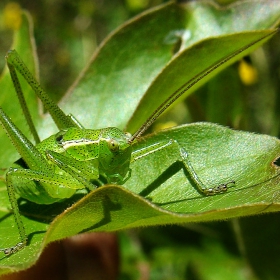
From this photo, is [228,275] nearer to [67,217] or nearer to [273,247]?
[273,247]

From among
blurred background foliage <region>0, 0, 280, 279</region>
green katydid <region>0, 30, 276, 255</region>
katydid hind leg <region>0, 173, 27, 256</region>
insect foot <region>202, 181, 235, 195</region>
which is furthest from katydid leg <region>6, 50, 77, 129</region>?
insect foot <region>202, 181, 235, 195</region>

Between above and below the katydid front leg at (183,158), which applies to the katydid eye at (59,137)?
above

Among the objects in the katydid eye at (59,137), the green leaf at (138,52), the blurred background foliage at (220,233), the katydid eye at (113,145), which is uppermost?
the green leaf at (138,52)

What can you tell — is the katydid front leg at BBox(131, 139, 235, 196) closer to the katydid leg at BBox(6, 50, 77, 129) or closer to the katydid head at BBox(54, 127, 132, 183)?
the katydid head at BBox(54, 127, 132, 183)

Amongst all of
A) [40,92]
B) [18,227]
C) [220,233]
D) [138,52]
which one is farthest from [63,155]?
[220,233]

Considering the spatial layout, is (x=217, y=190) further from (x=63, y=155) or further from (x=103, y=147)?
(x=63, y=155)

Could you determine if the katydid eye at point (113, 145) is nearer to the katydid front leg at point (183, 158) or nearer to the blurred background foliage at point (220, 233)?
the katydid front leg at point (183, 158)

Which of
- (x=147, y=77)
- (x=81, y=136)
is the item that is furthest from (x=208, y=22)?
(x=81, y=136)

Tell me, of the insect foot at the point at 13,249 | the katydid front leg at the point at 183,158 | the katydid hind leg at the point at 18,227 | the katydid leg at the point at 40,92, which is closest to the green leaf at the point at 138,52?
the katydid leg at the point at 40,92
